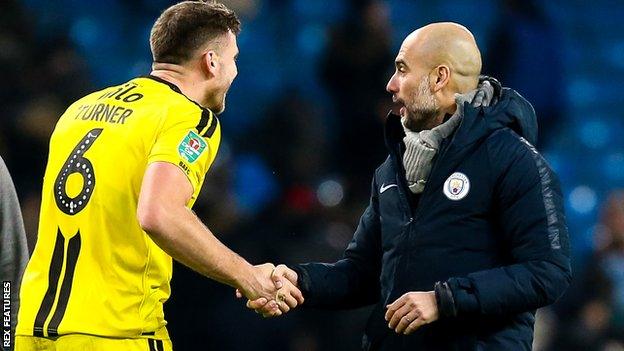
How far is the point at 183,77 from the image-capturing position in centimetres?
349

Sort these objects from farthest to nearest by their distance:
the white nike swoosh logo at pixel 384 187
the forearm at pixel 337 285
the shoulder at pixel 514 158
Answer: the forearm at pixel 337 285
the white nike swoosh logo at pixel 384 187
the shoulder at pixel 514 158

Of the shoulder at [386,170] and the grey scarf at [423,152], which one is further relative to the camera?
the shoulder at [386,170]

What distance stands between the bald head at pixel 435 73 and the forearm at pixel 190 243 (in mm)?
830

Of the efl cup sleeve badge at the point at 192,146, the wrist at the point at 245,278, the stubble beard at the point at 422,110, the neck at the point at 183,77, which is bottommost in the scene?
the wrist at the point at 245,278

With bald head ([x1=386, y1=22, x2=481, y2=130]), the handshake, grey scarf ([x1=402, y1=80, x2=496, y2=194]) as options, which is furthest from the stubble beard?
the handshake

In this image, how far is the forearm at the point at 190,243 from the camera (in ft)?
9.96

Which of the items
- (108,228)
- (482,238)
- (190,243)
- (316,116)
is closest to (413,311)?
(482,238)

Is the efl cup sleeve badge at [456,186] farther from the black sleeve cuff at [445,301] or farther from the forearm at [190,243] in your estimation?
the forearm at [190,243]

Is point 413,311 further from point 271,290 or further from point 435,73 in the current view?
point 435,73

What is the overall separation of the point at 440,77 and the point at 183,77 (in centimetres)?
84

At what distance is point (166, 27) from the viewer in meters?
3.50

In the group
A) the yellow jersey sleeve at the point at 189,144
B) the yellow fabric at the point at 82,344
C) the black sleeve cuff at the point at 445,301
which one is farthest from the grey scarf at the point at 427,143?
the yellow fabric at the point at 82,344

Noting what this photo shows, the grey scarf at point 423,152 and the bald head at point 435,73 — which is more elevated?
the bald head at point 435,73

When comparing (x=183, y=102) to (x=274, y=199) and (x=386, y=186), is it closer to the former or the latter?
(x=386, y=186)
